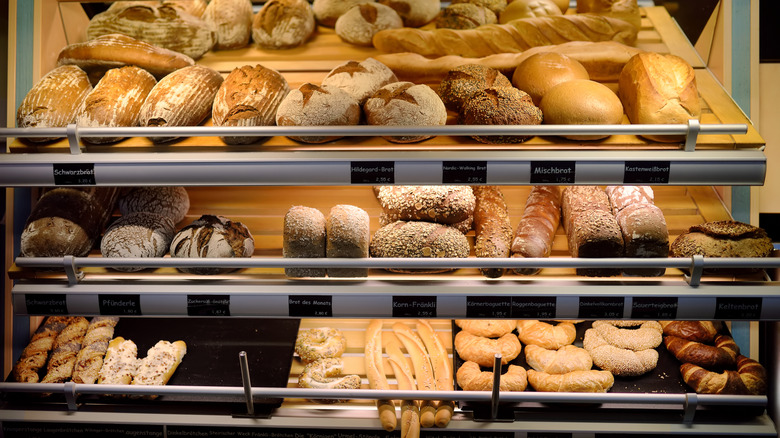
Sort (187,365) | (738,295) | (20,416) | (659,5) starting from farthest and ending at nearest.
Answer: (659,5) < (187,365) < (20,416) < (738,295)

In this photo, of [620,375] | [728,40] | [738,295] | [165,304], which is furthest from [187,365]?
[728,40]

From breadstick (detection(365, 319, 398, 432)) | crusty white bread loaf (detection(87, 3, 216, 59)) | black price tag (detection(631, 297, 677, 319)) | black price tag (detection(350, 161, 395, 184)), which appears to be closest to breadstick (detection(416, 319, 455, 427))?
breadstick (detection(365, 319, 398, 432))

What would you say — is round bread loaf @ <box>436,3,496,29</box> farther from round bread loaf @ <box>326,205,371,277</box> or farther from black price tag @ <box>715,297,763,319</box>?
black price tag @ <box>715,297,763,319</box>

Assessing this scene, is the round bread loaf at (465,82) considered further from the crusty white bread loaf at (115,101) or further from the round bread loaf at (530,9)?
the crusty white bread loaf at (115,101)

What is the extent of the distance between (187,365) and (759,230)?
1.91 meters

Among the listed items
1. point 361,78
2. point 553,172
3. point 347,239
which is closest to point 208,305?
point 347,239

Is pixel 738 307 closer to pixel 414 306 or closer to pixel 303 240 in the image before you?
pixel 414 306

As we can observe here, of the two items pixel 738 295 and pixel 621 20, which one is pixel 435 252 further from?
pixel 621 20

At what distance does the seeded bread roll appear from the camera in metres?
2.08

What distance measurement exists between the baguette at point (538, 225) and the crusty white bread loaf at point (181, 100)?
1061mm

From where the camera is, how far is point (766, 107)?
7.03 feet

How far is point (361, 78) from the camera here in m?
1.91

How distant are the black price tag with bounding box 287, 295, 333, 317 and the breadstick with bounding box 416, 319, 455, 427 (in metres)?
0.48

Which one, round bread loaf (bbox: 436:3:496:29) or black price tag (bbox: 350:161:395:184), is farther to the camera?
round bread loaf (bbox: 436:3:496:29)
